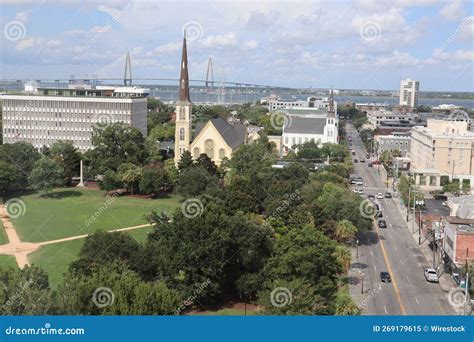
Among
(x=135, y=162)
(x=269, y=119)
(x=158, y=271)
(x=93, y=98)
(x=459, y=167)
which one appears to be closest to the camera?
(x=158, y=271)

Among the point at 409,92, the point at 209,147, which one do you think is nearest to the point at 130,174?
the point at 209,147

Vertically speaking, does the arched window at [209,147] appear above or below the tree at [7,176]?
above

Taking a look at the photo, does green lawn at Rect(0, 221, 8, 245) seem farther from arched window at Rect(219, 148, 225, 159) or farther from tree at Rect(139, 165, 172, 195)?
arched window at Rect(219, 148, 225, 159)

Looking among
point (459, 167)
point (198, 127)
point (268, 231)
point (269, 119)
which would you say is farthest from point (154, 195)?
point (269, 119)

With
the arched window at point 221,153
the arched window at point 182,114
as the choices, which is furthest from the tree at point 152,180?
the arched window at point 182,114

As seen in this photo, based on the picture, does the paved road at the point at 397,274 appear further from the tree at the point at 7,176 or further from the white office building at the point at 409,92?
the white office building at the point at 409,92

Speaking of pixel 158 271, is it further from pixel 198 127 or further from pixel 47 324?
pixel 198 127
